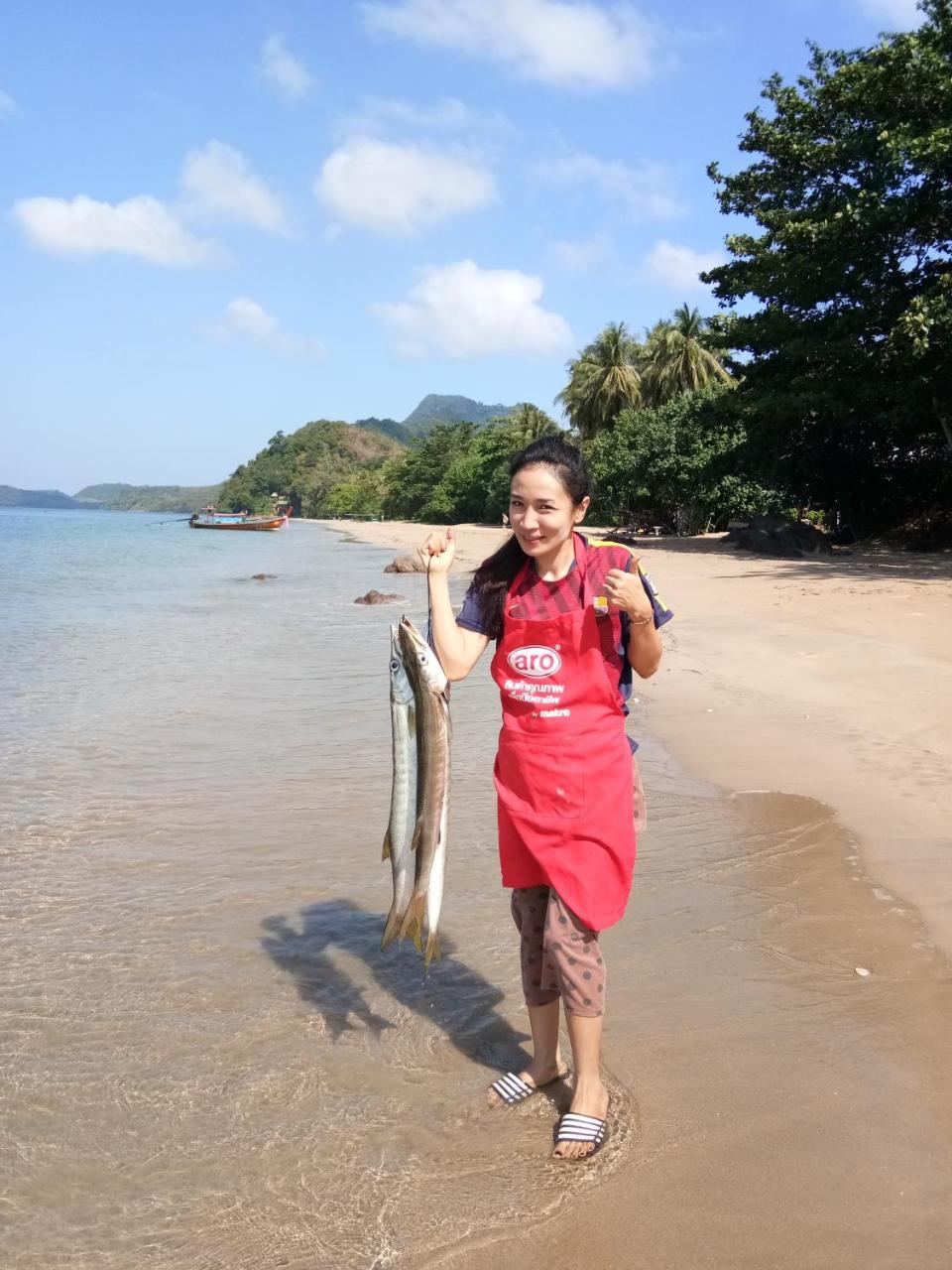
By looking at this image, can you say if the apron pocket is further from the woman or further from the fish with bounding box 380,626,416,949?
the fish with bounding box 380,626,416,949

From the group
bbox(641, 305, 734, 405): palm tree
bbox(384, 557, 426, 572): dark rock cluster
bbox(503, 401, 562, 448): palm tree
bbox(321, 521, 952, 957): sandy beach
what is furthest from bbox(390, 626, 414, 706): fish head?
bbox(503, 401, 562, 448): palm tree

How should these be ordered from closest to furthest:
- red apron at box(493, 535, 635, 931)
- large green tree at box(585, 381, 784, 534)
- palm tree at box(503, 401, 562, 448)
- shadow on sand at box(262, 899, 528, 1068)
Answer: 1. red apron at box(493, 535, 635, 931)
2. shadow on sand at box(262, 899, 528, 1068)
3. large green tree at box(585, 381, 784, 534)
4. palm tree at box(503, 401, 562, 448)

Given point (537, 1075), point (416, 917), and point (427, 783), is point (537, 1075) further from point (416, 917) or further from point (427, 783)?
point (427, 783)

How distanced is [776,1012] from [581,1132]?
105cm

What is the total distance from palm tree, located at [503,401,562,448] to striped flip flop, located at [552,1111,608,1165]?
64483mm

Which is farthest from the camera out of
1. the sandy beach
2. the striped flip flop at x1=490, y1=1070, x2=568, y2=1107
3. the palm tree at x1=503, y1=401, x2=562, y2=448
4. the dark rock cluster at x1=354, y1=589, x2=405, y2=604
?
the palm tree at x1=503, y1=401, x2=562, y2=448

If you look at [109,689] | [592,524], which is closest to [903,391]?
[109,689]

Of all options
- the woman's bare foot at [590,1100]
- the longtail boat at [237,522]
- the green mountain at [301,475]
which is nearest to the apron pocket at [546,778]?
the woman's bare foot at [590,1100]

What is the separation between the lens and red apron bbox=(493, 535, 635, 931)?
2803 millimetres

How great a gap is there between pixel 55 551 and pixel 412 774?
48.3 metres

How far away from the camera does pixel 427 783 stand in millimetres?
2943

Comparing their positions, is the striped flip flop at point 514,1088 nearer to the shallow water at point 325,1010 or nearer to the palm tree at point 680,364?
the shallow water at point 325,1010

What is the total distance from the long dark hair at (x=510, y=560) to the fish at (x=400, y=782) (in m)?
0.29

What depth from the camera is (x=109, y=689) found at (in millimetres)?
10422
